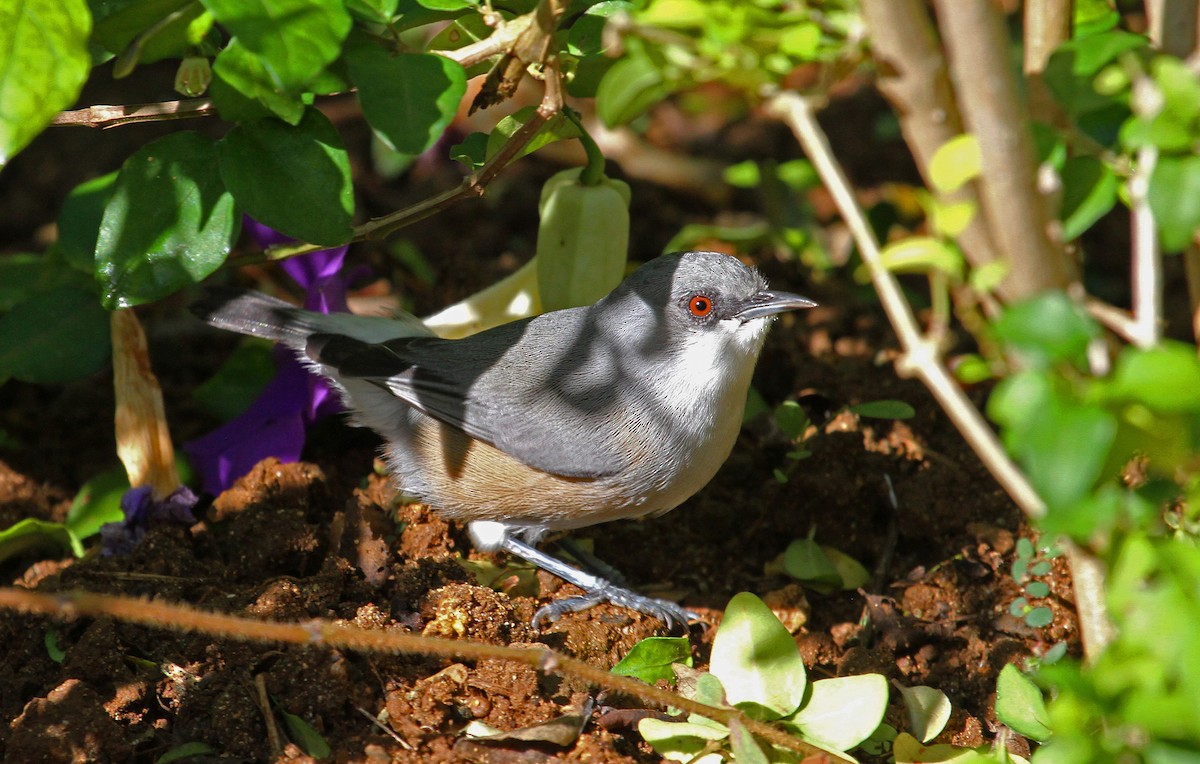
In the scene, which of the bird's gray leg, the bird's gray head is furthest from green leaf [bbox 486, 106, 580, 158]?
the bird's gray leg

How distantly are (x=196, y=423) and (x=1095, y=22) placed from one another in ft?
12.6

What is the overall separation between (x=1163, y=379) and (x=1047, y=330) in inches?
7.4

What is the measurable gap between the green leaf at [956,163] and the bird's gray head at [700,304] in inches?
64.8

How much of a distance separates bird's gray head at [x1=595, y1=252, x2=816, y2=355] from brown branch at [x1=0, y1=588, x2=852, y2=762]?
4.85 feet

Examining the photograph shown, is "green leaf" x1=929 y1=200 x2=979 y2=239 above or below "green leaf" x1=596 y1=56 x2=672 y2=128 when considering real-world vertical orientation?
below

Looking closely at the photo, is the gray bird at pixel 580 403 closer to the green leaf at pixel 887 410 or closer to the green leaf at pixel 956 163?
the green leaf at pixel 887 410

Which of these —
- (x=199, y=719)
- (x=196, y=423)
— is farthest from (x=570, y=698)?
(x=196, y=423)

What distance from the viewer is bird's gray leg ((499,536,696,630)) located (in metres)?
3.79

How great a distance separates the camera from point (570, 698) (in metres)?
3.36

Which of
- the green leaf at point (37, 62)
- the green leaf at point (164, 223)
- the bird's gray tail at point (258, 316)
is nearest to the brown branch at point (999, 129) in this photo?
the green leaf at point (37, 62)

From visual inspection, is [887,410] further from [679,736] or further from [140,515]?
[140,515]

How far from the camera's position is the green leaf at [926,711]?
10.7 ft

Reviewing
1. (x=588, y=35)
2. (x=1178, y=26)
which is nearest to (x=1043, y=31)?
(x=1178, y=26)

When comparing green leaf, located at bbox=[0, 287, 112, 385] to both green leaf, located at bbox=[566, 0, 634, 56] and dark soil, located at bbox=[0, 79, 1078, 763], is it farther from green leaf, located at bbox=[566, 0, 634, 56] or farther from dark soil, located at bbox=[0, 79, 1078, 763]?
green leaf, located at bbox=[566, 0, 634, 56]
